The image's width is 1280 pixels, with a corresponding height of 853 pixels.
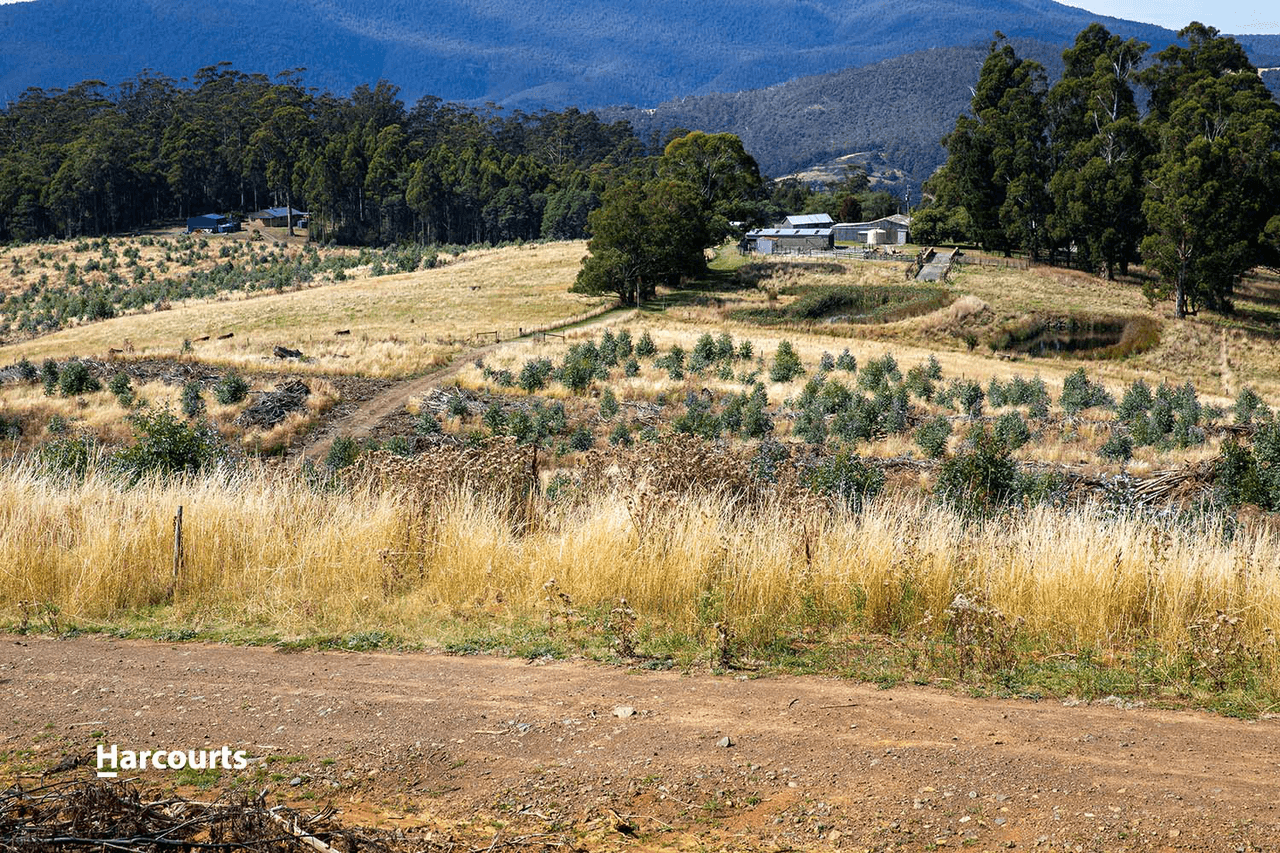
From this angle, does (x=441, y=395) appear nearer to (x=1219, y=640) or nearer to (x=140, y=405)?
(x=140, y=405)

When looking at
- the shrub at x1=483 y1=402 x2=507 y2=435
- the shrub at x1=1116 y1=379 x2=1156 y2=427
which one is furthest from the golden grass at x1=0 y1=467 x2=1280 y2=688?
the shrub at x1=1116 y1=379 x2=1156 y2=427

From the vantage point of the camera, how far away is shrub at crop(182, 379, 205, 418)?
1097 inches

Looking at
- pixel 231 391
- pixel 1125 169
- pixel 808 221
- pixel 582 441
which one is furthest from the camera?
pixel 808 221

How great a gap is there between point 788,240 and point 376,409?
51215 millimetres

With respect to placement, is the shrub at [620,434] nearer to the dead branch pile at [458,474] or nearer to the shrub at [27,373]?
the dead branch pile at [458,474]

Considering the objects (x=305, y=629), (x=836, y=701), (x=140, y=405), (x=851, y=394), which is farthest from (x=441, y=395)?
(x=836, y=701)

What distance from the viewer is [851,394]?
2983 centimetres

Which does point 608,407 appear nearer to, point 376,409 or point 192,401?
point 376,409

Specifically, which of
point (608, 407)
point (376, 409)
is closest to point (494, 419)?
point (608, 407)

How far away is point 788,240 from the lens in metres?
75.8

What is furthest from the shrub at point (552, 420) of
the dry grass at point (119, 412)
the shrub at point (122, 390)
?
the shrub at point (122, 390)

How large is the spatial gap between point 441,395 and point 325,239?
7510 centimetres

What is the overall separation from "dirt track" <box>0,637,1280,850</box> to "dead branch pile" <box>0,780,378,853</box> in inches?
13.6

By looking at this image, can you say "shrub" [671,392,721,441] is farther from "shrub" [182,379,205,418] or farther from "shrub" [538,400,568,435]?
"shrub" [182,379,205,418]
